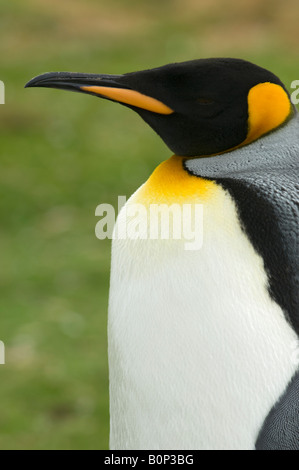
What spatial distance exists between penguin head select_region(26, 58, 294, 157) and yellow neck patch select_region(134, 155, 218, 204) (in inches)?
1.8

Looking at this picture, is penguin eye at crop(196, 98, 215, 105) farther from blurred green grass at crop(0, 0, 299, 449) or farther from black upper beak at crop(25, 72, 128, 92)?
blurred green grass at crop(0, 0, 299, 449)

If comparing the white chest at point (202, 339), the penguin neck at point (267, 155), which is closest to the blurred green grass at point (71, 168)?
the white chest at point (202, 339)

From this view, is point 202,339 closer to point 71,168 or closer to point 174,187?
point 174,187

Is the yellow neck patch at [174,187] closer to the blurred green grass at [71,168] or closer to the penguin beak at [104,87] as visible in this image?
the penguin beak at [104,87]

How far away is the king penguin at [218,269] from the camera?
1.18 m

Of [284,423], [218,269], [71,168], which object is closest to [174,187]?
[218,269]

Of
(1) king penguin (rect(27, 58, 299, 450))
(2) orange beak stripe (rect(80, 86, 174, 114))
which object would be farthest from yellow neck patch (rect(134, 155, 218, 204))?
(2) orange beak stripe (rect(80, 86, 174, 114))

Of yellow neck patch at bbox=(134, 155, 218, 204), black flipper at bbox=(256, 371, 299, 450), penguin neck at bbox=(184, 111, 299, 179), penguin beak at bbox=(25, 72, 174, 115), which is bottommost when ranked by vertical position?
black flipper at bbox=(256, 371, 299, 450)

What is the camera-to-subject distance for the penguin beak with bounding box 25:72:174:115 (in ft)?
3.95

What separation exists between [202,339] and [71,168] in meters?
4.43

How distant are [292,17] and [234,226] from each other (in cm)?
716

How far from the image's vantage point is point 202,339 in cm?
122

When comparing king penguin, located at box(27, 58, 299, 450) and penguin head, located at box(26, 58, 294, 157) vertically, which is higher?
penguin head, located at box(26, 58, 294, 157)

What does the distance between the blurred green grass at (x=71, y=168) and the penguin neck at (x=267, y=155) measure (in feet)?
6.01
